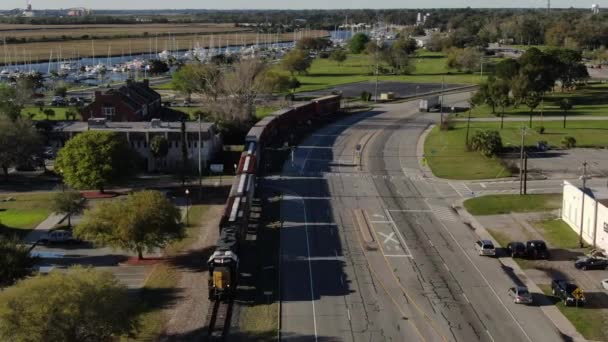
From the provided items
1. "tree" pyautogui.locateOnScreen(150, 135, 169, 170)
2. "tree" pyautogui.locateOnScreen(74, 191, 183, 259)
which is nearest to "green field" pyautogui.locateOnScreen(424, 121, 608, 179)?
"tree" pyautogui.locateOnScreen(150, 135, 169, 170)

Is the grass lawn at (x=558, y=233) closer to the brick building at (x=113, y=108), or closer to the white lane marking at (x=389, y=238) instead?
the white lane marking at (x=389, y=238)

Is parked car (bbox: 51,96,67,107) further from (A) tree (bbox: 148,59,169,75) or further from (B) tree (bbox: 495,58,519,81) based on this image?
(B) tree (bbox: 495,58,519,81)

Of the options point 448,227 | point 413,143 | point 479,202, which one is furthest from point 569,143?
point 448,227

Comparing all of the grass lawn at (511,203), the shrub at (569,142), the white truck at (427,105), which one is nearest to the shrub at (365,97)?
the white truck at (427,105)

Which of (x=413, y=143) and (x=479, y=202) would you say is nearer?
(x=479, y=202)

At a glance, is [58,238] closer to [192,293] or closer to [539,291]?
[192,293]

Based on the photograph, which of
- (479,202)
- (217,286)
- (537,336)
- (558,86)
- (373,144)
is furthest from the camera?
(558,86)

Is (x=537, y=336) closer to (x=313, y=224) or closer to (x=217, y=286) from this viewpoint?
(x=217, y=286)

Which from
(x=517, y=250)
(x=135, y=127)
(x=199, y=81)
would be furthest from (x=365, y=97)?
(x=517, y=250)
